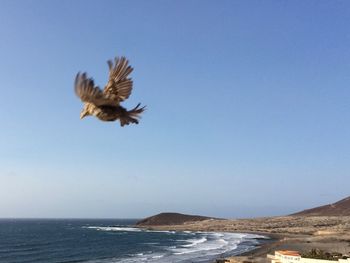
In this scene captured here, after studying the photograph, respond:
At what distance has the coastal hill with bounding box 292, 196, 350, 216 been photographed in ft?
542

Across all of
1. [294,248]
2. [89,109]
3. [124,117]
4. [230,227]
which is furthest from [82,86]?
[230,227]

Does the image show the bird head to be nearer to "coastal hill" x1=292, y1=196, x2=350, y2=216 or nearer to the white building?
the white building

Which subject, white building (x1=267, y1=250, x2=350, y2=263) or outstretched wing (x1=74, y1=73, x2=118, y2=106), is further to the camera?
white building (x1=267, y1=250, x2=350, y2=263)

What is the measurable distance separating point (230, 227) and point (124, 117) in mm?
142976

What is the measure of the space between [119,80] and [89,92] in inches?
16.3

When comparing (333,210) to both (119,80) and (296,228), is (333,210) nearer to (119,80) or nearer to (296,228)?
(296,228)

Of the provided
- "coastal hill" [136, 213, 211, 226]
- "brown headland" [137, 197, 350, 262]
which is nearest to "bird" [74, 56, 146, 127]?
"brown headland" [137, 197, 350, 262]

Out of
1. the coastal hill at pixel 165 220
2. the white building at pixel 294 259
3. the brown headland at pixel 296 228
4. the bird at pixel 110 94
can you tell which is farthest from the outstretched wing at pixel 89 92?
the coastal hill at pixel 165 220

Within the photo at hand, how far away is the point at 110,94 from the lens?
4.11m

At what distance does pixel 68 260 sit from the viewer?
68625mm

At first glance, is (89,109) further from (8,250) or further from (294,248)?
(8,250)

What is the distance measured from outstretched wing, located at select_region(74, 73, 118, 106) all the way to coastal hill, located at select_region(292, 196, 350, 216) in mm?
165237

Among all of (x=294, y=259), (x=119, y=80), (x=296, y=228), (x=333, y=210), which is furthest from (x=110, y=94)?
(x=333, y=210)

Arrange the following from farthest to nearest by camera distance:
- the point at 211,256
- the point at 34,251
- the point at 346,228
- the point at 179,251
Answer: the point at 346,228, the point at 34,251, the point at 179,251, the point at 211,256
